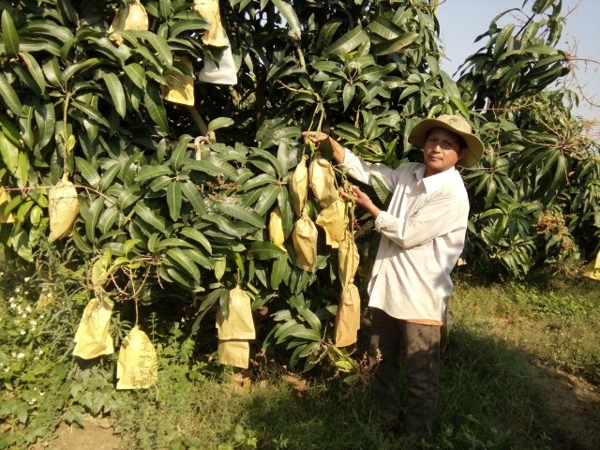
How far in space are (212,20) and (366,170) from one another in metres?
0.87

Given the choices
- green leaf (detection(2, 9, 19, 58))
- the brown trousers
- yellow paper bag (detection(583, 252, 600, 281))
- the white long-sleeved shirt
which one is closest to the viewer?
green leaf (detection(2, 9, 19, 58))

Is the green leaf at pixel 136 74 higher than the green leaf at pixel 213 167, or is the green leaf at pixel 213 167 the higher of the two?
the green leaf at pixel 136 74

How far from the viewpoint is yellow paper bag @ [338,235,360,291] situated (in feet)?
7.19

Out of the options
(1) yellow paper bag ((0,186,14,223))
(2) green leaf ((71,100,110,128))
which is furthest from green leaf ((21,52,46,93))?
(1) yellow paper bag ((0,186,14,223))

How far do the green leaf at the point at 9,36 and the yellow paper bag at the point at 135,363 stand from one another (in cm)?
114

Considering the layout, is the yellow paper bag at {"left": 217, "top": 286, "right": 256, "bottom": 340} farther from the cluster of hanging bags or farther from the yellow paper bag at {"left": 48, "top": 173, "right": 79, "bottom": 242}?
the yellow paper bag at {"left": 48, "top": 173, "right": 79, "bottom": 242}

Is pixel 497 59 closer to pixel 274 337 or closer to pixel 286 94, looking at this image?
pixel 286 94

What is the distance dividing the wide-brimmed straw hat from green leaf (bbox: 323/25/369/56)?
0.44 metres

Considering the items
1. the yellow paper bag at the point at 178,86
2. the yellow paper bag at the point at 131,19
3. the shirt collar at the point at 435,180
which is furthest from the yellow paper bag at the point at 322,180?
the yellow paper bag at the point at 131,19

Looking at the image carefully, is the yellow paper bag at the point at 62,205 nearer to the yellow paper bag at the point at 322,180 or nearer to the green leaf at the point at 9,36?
the green leaf at the point at 9,36

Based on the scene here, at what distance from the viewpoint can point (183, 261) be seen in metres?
1.98

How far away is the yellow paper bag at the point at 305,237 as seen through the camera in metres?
2.11

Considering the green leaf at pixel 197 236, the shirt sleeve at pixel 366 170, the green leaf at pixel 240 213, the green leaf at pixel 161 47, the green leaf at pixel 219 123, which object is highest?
the green leaf at pixel 161 47

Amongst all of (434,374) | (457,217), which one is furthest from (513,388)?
(457,217)
